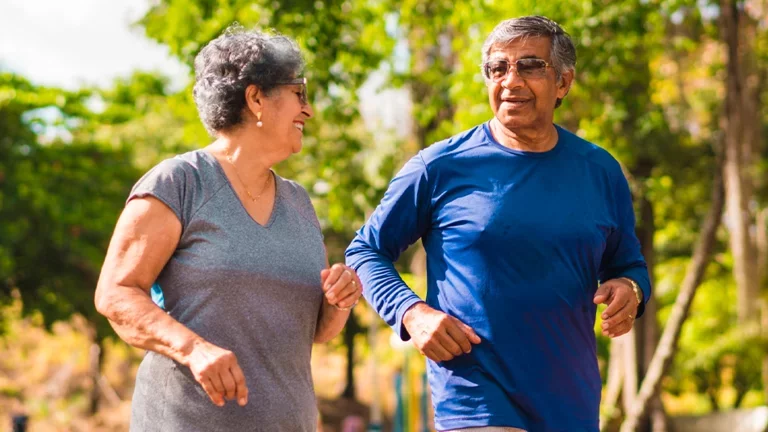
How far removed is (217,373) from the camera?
2654 mm

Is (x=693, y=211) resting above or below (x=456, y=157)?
below

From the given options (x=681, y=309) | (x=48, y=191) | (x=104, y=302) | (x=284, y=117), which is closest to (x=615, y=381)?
(x=681, y=309)

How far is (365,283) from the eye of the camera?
11.3 ft

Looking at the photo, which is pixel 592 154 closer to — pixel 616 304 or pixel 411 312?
pixel 616 304

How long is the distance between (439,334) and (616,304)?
1.80 ft

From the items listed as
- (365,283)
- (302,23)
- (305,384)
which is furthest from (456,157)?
(302,23)

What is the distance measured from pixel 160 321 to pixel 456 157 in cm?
113

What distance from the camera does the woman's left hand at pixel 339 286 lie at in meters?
3.07

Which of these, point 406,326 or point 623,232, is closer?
point 406,326

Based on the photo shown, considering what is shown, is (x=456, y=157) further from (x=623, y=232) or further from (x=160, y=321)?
(x=160, y=321)

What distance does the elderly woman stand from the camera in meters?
2.88

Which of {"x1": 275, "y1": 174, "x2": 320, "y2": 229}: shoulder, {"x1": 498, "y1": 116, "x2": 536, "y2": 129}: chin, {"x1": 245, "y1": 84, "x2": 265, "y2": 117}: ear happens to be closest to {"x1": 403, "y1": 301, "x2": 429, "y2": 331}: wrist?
{"x1": 275, "y1": 174, "x2": 320, "y2": 229}: shoulder

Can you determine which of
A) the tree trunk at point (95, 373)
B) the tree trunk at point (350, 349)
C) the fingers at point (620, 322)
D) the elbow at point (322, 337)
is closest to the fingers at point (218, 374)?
the elbow at point (322, 337)

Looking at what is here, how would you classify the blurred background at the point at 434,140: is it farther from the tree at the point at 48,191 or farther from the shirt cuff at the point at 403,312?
the shirt cuff at the point at 403,312
